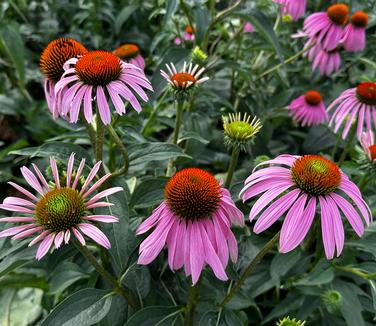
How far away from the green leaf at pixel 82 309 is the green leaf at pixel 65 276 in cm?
27

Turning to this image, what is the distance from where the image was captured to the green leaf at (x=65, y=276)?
113cm

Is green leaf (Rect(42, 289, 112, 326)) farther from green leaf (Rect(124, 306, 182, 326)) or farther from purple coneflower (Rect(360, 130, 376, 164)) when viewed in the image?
purple coneflower (Rect(360, 130, 376, 164))

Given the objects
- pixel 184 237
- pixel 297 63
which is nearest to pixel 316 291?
pixel 184 237

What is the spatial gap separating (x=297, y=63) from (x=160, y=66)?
1085 millimetres

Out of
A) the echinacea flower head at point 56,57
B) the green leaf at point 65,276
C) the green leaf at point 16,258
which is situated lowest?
the green leaf at point 65,276

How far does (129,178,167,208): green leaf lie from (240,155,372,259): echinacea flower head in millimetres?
254

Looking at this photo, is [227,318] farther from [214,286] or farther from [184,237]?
[184,237]

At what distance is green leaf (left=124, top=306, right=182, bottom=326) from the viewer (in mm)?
917

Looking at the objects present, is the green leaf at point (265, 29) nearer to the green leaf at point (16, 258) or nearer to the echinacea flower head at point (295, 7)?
the echinacea flower head at point (295, 7)

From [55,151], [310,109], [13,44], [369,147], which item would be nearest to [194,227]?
[55,151]

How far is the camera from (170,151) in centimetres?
101

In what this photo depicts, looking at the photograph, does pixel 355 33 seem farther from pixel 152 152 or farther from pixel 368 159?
pixel 152 152

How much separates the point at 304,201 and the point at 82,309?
1.56 ft

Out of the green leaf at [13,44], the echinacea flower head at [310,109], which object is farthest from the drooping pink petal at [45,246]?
the green leaf at [13,44]
